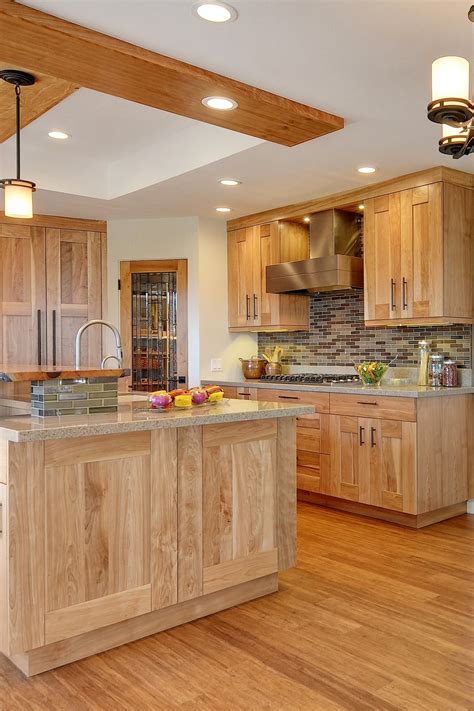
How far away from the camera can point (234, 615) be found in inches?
110

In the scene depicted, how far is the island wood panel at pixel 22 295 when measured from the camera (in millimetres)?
5398

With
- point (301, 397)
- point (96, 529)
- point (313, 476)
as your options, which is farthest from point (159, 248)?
point (96, 529)

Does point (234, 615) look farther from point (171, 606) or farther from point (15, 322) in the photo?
point (15, 322)

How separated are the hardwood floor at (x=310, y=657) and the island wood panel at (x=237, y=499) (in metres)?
0.22

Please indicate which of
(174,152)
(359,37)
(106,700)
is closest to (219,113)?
(359,37)

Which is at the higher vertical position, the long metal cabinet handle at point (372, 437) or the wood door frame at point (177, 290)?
the wood door frame at point (177, 290)

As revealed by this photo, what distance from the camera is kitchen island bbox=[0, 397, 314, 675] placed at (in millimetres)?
2254

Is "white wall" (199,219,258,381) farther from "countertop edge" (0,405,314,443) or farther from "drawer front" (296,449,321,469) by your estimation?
"countertop edge" (0,405,314,443)

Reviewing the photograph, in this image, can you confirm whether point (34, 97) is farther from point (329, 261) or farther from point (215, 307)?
point (215, 307)

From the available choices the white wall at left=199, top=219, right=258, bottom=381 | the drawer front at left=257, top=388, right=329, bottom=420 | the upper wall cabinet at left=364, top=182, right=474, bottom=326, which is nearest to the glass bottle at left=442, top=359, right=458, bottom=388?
the upper wall cabinet at left=364, top=182, right=474, bottom=326

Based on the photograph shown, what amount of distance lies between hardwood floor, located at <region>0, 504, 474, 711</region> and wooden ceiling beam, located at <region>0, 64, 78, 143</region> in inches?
107

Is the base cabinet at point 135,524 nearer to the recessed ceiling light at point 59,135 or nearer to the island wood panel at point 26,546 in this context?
the island wood panel at point 26,546

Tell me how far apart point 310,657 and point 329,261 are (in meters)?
3.11

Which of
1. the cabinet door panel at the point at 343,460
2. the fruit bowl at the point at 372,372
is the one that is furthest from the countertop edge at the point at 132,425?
the fruit bowl at the point at 372,372
